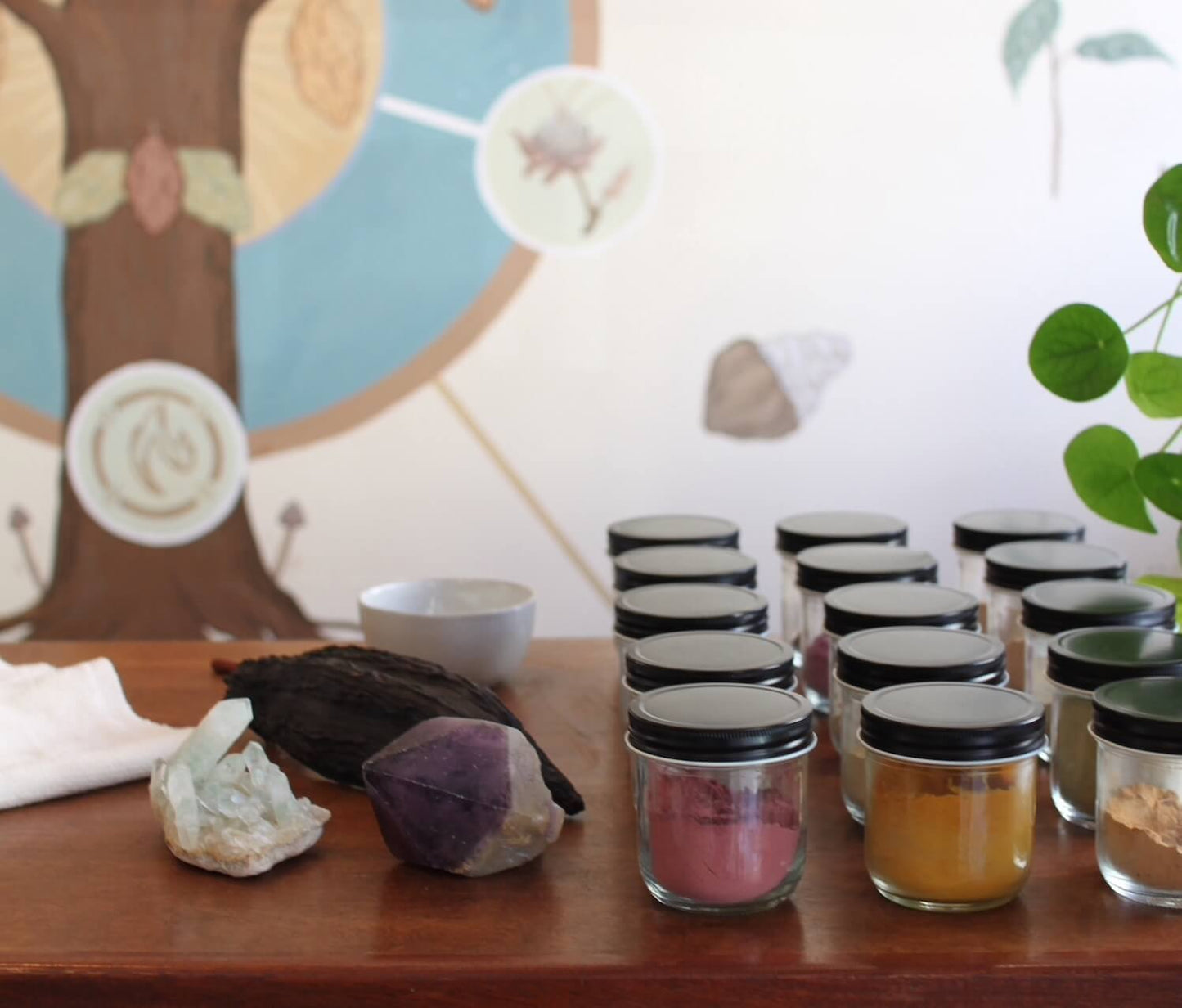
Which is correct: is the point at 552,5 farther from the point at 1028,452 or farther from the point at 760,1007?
the point at 760,1007

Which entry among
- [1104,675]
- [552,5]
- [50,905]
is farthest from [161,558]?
[1104,675]

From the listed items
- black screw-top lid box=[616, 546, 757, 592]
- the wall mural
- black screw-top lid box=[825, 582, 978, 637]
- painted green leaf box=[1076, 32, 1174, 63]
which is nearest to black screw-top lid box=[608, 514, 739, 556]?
black screw-top lid box=[616, 546, 757, 592]

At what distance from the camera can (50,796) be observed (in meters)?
0.85

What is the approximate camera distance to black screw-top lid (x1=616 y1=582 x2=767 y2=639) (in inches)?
36.3

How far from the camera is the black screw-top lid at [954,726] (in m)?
0.67

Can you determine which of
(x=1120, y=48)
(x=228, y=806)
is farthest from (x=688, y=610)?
(x=1120, y=48)

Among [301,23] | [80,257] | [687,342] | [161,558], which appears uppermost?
[301,23]

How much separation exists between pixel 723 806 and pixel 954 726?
12 cm

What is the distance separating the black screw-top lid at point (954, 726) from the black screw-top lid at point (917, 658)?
0.14ft

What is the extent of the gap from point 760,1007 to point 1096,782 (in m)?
0.26

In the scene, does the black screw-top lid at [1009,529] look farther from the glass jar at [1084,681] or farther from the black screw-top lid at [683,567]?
the glass jar at [1084,681]

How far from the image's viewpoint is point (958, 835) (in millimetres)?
671

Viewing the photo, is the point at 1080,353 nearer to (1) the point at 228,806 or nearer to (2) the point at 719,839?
(2) the point at 719,839

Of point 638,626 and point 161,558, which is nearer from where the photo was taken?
point 638,626
